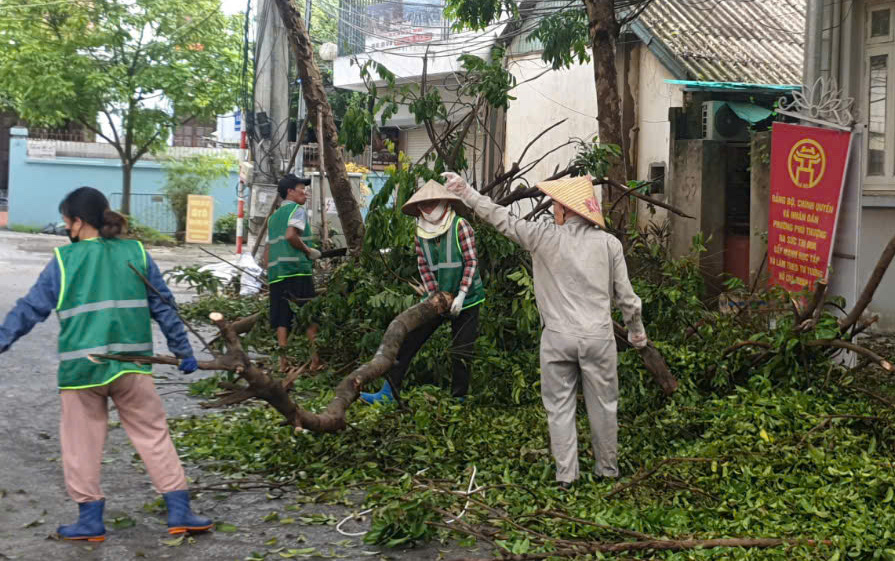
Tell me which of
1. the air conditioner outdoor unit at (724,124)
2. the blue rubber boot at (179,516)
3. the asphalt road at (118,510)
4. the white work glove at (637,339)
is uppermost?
the air conditioner outdoor unit at (724,124)

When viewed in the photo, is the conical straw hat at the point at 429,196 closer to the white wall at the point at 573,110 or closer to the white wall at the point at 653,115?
the white wall at the point at 573,110

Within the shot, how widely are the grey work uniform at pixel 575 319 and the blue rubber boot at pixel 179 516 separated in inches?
80.5

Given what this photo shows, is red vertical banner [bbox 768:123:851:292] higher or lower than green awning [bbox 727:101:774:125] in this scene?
lower

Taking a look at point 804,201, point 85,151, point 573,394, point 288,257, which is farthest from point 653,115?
point 85,151

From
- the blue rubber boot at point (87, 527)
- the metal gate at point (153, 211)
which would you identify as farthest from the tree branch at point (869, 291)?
the metal gate at point (153, 211)

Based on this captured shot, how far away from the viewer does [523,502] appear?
5.65 metres

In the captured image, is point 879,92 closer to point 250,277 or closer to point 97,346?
point 250,277

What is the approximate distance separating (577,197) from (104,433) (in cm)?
289

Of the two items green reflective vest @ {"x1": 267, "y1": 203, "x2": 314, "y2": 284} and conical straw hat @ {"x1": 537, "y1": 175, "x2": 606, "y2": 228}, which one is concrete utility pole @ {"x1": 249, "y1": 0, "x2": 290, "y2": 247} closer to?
green reflective vest @ {"x1": 267, "y1": 203, "x2": 314, "y2": 284}

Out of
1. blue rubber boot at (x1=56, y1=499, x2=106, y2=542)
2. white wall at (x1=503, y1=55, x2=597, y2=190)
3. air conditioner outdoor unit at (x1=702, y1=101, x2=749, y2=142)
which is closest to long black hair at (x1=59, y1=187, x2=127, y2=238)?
blue rubber boot at (x1=56, y1=499, x2=106, y2=542)

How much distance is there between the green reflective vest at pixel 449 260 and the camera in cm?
764

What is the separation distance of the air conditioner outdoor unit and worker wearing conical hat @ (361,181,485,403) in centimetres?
766

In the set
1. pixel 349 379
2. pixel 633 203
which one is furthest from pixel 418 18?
pixel 349 379

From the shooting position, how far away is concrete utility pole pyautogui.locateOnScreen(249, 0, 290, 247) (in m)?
13.6
